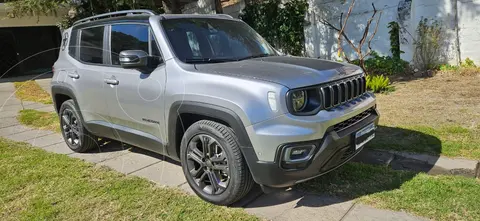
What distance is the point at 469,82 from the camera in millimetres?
7703

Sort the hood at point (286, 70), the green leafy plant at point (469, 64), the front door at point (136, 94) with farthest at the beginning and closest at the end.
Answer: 1. the green leafy plant at point (469, 64)
2. the front door at point (136, 94)
3. the hood at point (286, 70)

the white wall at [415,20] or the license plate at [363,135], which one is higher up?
the white wall at [415,20]

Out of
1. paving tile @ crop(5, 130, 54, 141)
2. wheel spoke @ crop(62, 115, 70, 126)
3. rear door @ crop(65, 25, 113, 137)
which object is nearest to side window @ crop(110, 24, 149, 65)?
rear door @ crop(65, 25, 113, 137)

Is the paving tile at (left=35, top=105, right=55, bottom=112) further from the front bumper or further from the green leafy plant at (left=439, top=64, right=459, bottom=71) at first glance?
the green leafy plant at (left=439, top=64, right=459, bottom=71)

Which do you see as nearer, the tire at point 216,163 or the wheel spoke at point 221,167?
the tire at point 216,163

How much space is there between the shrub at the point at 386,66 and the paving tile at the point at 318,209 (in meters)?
6.68

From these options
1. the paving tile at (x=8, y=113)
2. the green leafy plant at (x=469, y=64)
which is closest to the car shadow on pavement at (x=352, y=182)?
the green leafy plant at (x=469, y=64)

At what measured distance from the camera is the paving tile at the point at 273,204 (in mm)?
3080

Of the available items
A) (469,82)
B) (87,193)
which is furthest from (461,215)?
(469,82)

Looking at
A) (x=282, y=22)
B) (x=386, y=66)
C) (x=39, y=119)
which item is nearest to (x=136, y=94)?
(x=39, y=119)

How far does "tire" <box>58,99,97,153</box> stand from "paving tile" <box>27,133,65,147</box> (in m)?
0.67

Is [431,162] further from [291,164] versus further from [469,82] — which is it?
[469,82]

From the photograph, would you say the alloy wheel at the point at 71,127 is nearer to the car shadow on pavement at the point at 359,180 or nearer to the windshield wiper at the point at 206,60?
the windshield wiper at the point at 206,60

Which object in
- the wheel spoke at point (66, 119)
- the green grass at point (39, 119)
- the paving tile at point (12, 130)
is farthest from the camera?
the green grass at point (39, 119)
